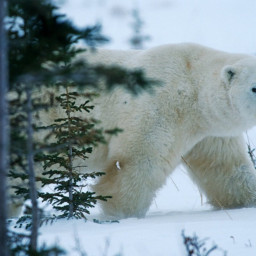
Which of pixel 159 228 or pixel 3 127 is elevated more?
pixel 3 127

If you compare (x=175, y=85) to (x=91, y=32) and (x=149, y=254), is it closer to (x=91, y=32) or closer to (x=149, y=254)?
(x=149, y=254)

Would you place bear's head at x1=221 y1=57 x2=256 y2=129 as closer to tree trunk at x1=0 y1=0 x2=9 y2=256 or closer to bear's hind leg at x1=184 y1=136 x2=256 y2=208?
bear's hind leg at x1=184 y1=136 x2=256 y2=208

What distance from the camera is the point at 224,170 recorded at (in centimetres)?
687

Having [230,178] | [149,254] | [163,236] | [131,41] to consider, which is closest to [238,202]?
[230,178]

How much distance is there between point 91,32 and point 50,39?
0.77 ft

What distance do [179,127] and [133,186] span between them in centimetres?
96

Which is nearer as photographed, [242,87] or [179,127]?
[242,87]

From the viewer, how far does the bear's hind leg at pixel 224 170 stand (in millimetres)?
6699

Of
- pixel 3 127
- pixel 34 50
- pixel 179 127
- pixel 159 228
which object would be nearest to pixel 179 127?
pixel 179 127

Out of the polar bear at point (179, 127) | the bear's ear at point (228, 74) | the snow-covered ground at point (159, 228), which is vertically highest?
the bear's ear at point (228, 74)

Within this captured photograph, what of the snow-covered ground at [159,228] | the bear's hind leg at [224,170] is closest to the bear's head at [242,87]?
the bear's hind leg at [224,170]

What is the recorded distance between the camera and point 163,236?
3.95m

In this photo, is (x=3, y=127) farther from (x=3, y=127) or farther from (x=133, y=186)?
(x=133, y=186)

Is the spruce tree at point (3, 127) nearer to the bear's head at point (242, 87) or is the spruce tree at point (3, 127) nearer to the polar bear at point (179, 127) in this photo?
the polar bear at point (179, 127)
